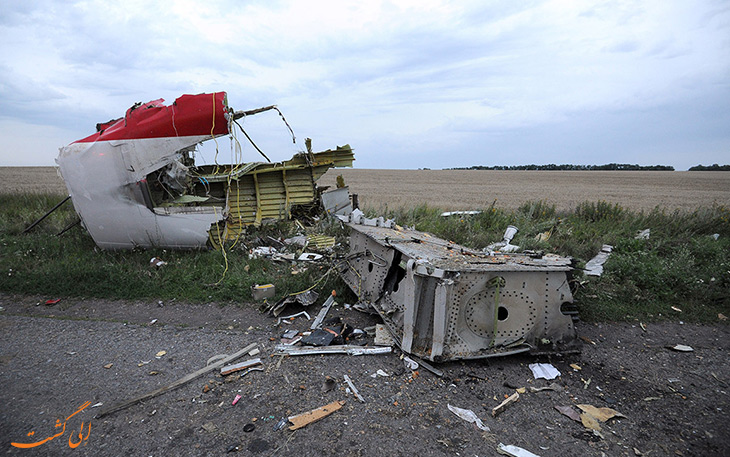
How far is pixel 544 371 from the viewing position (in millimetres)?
3828

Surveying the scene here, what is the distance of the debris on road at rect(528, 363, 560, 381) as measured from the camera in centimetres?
375

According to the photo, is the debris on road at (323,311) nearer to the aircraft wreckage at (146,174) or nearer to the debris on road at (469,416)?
the debris on road at (469,416)

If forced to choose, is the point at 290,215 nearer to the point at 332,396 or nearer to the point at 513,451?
the point at 332,396

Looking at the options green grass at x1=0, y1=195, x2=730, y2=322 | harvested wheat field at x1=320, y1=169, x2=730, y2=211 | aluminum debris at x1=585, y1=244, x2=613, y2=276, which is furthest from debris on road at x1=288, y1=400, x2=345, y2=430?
harvested wheat field at x1=320, y1=169, x2=730, y2=211

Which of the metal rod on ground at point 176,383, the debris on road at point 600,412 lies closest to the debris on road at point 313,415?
the metal rod on ground at point 176,383

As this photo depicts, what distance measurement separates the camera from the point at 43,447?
2.70 metres

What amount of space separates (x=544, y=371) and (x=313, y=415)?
2444 mm

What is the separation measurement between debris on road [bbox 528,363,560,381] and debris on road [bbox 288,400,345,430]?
2062 millimetres

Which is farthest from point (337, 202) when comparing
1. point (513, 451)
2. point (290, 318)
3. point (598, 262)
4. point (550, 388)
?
point (513, 451)

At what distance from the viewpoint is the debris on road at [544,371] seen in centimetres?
375

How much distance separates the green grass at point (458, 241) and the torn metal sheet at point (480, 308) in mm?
1459

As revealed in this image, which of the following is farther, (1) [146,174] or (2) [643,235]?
(2) [643,235]

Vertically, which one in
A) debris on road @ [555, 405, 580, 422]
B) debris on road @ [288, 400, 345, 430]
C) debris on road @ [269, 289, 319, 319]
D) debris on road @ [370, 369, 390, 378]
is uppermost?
debris on road @ [269, 289, 319, 319]

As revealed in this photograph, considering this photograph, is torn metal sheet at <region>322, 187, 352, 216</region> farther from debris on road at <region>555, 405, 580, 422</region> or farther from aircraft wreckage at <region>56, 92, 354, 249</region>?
debris on road at <region>555, 405, 580, 422</region>
